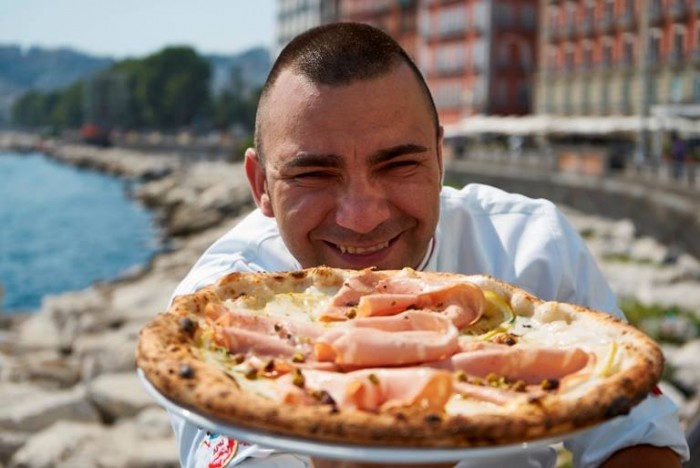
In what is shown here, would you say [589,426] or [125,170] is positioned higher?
[589,426]

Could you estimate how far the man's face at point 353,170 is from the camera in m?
2.73

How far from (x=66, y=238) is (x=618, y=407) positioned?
48.0m

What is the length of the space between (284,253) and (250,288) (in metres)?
0.96

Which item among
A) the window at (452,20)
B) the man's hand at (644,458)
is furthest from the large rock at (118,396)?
the window at (452,20)

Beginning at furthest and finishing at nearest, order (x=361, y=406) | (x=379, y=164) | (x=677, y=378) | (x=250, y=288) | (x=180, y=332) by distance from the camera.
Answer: (x=677, y=378) → (x=379, y=164) → (x=250, y=288) → (x=180, y=332) → (x=361, y=406)

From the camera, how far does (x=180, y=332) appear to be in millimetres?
2014

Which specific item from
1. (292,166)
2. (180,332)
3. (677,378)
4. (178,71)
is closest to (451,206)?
(292,166)

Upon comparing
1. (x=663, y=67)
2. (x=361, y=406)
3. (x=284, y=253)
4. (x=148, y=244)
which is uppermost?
(x=361, y=406)

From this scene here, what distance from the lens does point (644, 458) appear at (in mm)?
2729

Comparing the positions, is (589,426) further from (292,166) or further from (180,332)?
(292,166)

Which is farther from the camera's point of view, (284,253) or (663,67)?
(663,67)

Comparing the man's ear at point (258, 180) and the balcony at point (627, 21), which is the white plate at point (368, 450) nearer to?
the man's ear at point (258, 180)

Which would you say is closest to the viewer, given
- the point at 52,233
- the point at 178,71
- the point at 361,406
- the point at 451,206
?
the point at 361,406

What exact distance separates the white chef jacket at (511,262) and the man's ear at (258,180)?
0.19m
